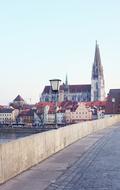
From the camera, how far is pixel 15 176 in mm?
11477

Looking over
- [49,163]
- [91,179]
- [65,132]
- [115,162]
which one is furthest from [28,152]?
[65,132]

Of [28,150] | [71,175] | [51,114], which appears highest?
[51,114]

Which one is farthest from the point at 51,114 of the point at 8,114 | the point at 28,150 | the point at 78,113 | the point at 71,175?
the point at 71,175

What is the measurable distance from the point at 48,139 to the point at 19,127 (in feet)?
308

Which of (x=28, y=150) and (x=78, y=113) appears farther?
(x=78, y=113)

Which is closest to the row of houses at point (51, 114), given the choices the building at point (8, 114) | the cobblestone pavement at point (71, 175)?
the building at point (8, 114)

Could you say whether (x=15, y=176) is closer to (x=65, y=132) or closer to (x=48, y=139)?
(x=48, y=139)

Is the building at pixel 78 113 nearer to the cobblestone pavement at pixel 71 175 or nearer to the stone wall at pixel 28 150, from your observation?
the stone wall at pixel 28 150

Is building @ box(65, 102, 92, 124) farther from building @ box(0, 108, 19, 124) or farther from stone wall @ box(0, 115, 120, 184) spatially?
stone wall @ box(0, 115, 120, 184)

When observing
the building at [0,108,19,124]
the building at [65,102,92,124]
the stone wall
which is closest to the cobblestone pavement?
the stone wall

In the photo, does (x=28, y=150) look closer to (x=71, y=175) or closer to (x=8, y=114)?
(x=71, y=175)

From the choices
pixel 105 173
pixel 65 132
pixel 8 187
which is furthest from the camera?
pixel 65 132

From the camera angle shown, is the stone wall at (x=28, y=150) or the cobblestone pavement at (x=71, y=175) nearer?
the cobblestone pavement at (x=71, y=175)

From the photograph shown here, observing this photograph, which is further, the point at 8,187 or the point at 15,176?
the point at 15,176
